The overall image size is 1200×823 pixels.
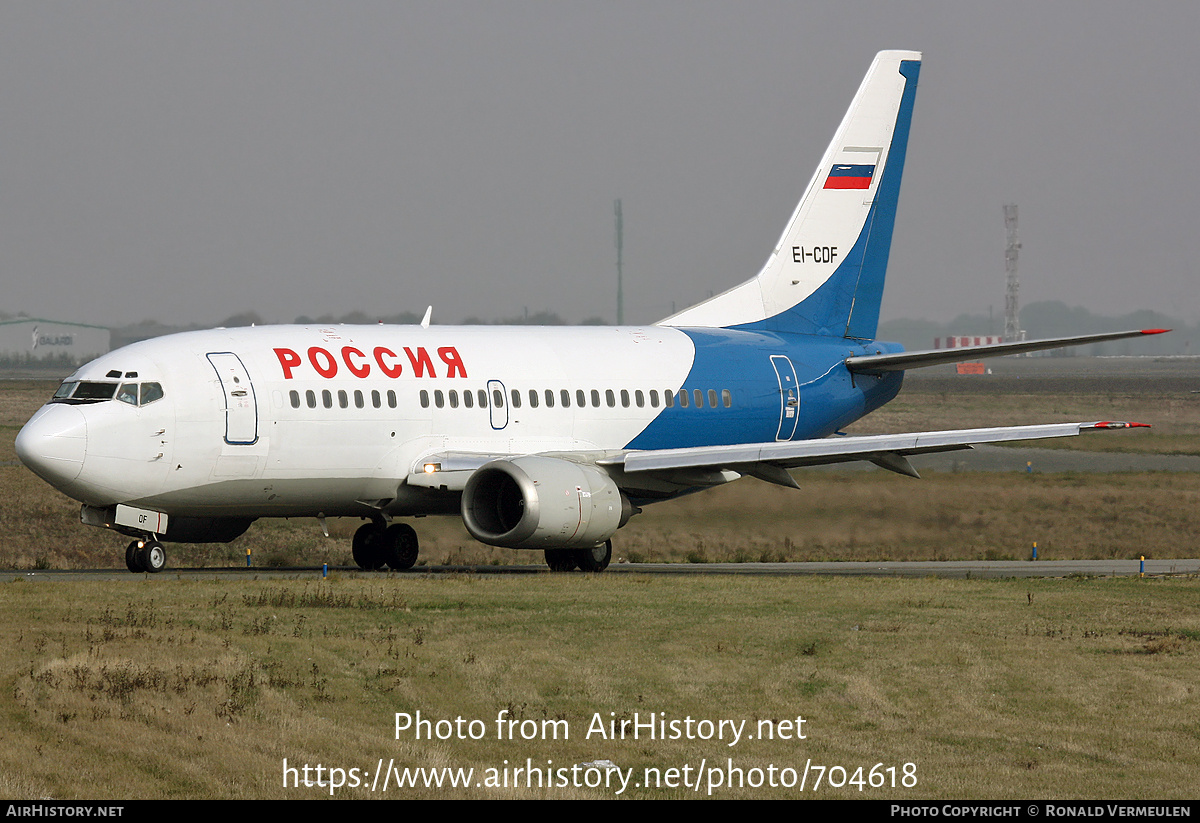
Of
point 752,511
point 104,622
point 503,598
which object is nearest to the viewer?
point 104,622

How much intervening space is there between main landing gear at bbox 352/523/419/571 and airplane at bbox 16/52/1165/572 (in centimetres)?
5

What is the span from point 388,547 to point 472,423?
112 inches

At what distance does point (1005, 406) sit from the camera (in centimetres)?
8512

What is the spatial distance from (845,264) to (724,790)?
24844 millimetres

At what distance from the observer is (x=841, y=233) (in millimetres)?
34969

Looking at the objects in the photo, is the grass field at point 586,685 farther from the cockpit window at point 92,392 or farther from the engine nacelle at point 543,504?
the cockpit window at point 92,392

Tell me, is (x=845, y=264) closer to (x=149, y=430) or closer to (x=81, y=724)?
(x=149, y=430)

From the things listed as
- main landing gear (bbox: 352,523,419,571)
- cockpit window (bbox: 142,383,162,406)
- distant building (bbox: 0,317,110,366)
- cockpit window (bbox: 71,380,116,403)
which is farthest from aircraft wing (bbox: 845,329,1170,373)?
distant building (bbox: 0,317,110,366)

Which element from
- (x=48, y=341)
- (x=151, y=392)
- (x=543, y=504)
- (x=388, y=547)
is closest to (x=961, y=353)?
(x=543, y=504)

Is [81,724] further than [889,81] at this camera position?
No

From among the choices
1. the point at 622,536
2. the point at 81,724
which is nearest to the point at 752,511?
the point at 622,536

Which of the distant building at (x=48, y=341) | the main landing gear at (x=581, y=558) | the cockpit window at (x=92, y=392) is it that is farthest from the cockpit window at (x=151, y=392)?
the distant building at (x=48, y=341)

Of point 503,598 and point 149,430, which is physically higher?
point 149,430
